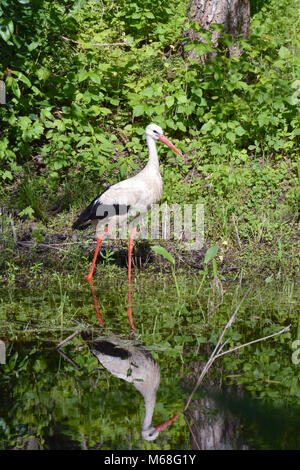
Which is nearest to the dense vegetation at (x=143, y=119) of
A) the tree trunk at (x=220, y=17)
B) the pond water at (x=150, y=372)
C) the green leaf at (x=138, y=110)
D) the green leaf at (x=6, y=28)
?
the green leaf at (x=138, y=110)

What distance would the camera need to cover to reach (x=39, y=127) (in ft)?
25.2

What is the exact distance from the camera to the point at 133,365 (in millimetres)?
4230

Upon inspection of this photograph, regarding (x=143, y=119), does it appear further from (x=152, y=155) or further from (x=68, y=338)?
(x=68, y=338)

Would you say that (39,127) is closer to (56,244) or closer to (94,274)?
(56,244)

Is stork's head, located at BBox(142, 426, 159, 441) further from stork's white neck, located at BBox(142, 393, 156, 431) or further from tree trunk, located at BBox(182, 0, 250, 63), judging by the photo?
tree trunk, located at BBox(182, 0, 250, 63)

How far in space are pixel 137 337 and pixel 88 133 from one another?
165 inches

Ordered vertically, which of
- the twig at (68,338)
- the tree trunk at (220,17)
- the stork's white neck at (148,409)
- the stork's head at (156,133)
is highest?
the tree trunk at (220,17)

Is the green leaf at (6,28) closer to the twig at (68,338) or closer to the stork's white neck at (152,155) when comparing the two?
the stork's white neck at (152,155)

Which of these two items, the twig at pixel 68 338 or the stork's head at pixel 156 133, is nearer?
the twig at pixel 68 338

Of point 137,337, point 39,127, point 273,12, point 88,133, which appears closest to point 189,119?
point 88,133

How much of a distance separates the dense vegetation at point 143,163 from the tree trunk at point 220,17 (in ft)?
0.70

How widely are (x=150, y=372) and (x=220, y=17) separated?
584 centimetres

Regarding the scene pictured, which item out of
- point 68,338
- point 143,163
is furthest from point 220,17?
point 68,338

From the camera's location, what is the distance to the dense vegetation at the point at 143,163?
5145mm
